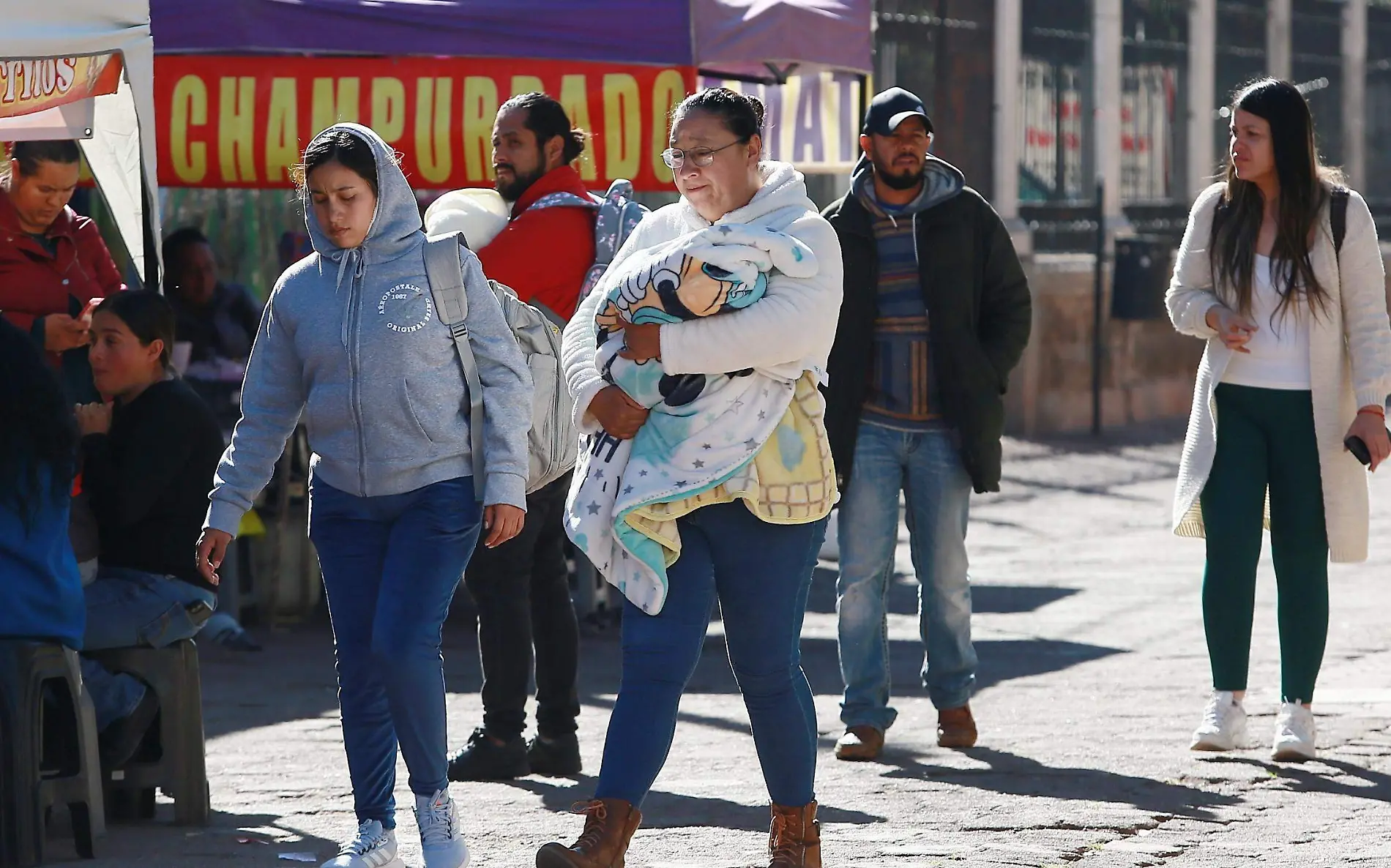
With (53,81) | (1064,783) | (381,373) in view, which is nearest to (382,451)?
(381,373)

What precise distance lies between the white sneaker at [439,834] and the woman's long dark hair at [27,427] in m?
1.16

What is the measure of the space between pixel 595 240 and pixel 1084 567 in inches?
223

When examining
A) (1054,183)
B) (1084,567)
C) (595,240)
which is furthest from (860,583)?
(1054,183)

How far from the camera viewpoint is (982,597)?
10289mm

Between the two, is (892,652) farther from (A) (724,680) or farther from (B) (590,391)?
(B) (590,391)

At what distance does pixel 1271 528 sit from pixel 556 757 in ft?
7.17

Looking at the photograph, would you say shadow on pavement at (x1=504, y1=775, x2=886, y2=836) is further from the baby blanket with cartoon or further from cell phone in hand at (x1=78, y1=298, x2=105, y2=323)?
cell phone in hand at (x1=78, y1=298, x2=105, y2=323)

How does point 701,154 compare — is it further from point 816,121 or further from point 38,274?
point 816,121

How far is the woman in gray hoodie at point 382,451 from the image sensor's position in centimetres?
481

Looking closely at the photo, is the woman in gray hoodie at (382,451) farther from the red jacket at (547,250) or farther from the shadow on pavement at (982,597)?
the shadow on pavement at (982,597)

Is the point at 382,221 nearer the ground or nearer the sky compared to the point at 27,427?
nearer the sky

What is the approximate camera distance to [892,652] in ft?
28.2

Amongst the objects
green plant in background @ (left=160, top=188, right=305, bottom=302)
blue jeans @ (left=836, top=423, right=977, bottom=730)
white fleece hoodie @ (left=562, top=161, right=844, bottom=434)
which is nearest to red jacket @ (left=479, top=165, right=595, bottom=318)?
blue jeans @ (left=836, top=423, right=977, bottom=730)

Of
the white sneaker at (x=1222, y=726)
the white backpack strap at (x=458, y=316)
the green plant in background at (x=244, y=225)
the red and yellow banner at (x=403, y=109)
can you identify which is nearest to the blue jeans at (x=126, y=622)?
the white backpack strap at (x=458, y=316)
